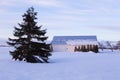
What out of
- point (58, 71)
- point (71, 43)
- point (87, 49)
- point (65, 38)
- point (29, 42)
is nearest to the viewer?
point (58, 71)

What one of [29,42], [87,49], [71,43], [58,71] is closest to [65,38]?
[71,43]

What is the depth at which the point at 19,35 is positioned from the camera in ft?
111

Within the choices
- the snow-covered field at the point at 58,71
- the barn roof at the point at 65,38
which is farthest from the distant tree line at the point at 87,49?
the snow-covered field at the point at 58,71

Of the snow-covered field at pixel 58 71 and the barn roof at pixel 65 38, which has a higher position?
the barn roof at pixel 65 38

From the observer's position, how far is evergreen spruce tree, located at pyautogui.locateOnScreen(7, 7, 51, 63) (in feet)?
109

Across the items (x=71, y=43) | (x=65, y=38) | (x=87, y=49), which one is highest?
(x=65, y=38)

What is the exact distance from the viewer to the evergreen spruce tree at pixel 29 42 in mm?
33219

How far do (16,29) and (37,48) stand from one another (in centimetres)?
301

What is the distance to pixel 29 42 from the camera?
33656mm

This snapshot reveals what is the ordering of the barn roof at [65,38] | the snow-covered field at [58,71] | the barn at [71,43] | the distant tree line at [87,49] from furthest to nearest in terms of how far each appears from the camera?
1. the barn roof at [65,38]
2. the barn at [71,43]
3. the distant tree line at [87,49]
4. the snow-covered field at [58,71]

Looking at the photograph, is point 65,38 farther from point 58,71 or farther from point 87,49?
point 58,71

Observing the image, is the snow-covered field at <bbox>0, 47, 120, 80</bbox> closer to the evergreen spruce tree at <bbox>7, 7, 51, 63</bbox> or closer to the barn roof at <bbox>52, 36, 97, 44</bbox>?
the evergreen spruce tree at <bbox>7, 7, 51, 63</bbox>

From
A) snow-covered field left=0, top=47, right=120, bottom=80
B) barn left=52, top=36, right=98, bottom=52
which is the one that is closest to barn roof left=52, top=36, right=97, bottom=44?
barn left=52, top=36, right=98, bottom=52

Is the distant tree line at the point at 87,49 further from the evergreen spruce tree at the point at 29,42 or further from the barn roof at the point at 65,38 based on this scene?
the evergreen spruce tree at the point at 29,42
